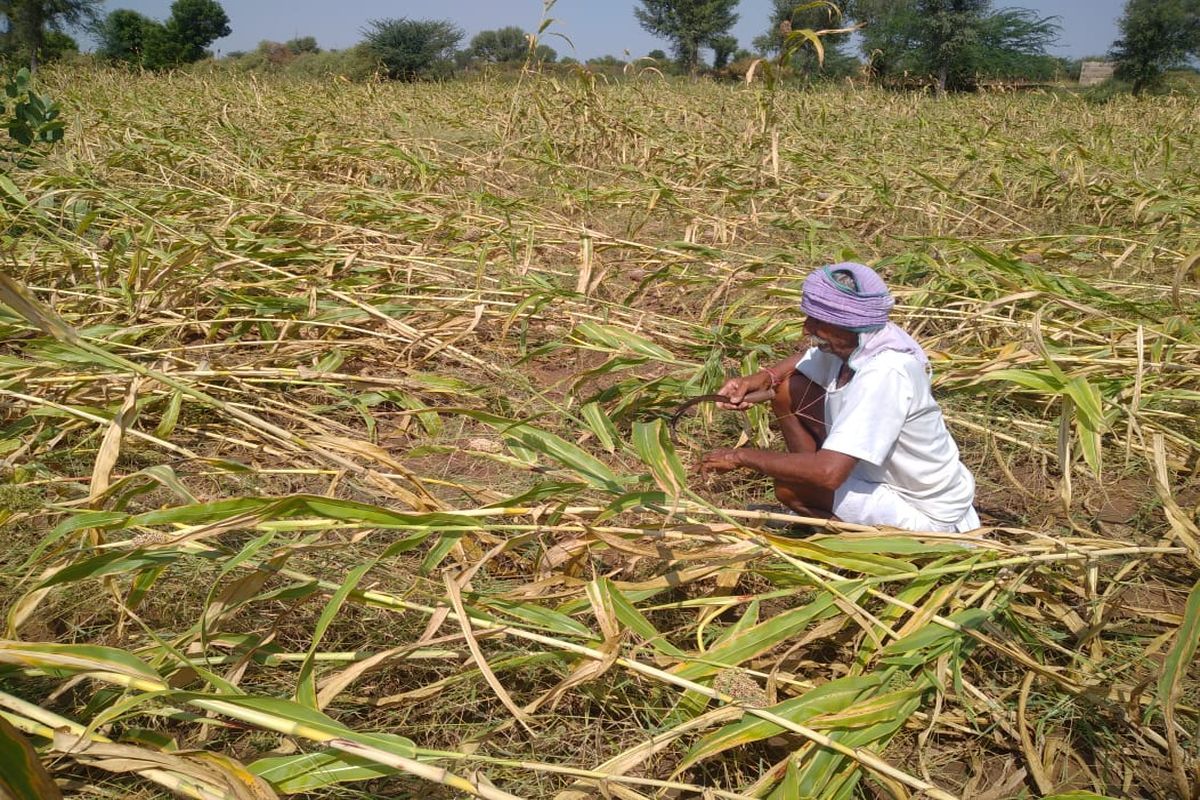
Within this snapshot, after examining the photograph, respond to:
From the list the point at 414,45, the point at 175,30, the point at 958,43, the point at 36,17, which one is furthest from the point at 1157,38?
the point at 175,30

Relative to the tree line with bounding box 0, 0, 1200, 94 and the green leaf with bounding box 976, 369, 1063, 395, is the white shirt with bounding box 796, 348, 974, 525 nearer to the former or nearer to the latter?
the green leaf with bounding box 976, 369, 1063, 395

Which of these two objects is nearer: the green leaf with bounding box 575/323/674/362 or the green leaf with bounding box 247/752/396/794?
the green leaf with bounding box 247/752/396/794

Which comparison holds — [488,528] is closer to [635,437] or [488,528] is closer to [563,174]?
[635,437]

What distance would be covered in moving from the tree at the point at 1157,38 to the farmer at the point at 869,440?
21886mm

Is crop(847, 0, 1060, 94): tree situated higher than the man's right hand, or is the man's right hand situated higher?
crop(847, 0, 1060, 94): tree

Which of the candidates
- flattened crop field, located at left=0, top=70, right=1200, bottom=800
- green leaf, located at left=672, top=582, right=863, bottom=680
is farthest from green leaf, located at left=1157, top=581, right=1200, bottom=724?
green leaf, located at left=672, top=582, right=863, bottom=680

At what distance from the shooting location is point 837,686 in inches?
52.6

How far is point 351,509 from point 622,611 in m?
0.50

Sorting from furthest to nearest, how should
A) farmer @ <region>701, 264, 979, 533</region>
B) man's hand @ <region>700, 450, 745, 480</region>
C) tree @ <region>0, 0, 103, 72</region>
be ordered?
1. tree @ <region>0, 0, 103, 72</region>
2. man's hand @ <region>700, 450, 745, 480</region>
3. farmer @ <region>701, 264, 979, 533</region>

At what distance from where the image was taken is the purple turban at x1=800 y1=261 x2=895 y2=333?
1.81 m

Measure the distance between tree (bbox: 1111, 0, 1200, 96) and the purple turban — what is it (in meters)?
21.9

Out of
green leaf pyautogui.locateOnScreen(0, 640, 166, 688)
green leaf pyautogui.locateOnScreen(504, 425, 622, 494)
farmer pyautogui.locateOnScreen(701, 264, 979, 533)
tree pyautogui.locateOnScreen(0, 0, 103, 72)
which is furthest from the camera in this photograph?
tree pyautogui.locateOnScreen(0, 0, 103, 72)

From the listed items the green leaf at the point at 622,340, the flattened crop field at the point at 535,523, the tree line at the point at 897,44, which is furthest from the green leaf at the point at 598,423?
the tree line at the point at 897,44

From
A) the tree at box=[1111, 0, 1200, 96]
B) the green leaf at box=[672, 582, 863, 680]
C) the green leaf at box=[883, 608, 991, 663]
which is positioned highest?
the tree at box=[1111, 0, 1200, 96]
